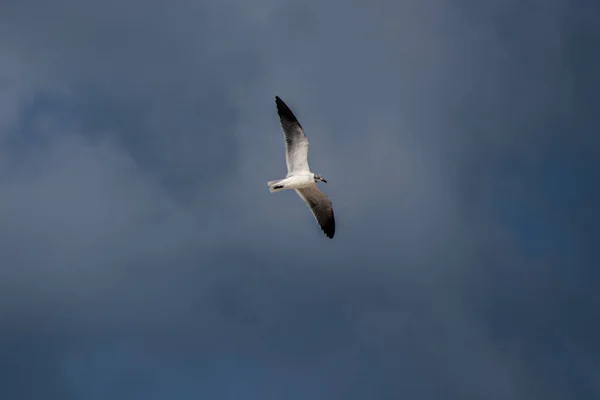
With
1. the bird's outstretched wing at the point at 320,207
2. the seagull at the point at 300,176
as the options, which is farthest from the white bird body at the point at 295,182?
the bird's outstretched wing at the point at 320,207

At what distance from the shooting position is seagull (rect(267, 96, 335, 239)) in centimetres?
10162

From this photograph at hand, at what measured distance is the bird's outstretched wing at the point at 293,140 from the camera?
333 feet

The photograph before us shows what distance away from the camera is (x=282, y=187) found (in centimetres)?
10144

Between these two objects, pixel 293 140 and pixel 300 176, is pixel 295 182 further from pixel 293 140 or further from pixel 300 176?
pixel 293 140

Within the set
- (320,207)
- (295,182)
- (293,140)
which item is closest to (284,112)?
(293,140)

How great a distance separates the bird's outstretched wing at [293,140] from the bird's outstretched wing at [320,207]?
178cm

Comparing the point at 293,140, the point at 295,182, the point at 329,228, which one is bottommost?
the point at 329,228

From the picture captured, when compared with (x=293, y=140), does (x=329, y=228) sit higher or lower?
lower

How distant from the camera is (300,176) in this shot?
4038 inches

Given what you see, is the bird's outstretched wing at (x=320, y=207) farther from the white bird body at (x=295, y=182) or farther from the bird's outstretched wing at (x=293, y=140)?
the bird's outstretched wing at (x=293, y=140)

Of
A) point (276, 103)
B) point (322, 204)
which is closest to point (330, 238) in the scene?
point (322, 204)

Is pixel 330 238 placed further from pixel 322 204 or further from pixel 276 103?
pixel 276 103

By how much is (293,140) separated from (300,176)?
2.31 metres

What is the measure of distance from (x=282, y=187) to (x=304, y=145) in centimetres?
324
